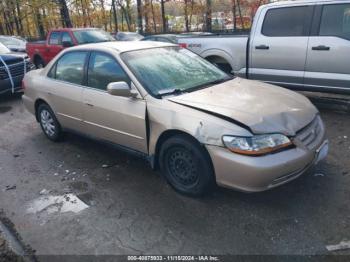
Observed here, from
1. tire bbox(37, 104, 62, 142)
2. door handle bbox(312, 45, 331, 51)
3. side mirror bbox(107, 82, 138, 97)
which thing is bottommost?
tire bbox(37, 104, 62, 142)

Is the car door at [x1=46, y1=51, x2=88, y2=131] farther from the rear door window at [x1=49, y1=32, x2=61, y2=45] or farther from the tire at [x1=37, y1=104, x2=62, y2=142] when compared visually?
the rear door window at [x1=49, y1=32, x2=61, y2=45]

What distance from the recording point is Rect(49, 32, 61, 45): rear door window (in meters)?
12.4

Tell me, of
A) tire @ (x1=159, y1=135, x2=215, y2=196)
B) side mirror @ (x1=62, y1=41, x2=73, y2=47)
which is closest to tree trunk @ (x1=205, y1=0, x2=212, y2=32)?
side mirror @ (x1=62, y1=41, x2=73, y2=47)

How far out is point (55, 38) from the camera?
12.5 metres

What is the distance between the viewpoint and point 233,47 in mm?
6691

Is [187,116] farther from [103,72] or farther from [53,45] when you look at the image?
[53,45]

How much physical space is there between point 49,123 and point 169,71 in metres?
2.50

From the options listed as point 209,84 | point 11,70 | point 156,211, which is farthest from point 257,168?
point 11,70

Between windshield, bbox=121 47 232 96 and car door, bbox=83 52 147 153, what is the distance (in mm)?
188

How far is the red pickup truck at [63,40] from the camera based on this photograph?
11.9 metres

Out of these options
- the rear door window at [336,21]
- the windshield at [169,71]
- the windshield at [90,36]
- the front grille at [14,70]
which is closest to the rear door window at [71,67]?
the windshield at [169,71]

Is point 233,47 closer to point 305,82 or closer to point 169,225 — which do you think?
point 305,82

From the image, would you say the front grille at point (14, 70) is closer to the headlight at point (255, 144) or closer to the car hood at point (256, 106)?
the car hood at point (256, 106)

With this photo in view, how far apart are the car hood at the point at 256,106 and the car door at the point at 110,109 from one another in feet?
1.64
